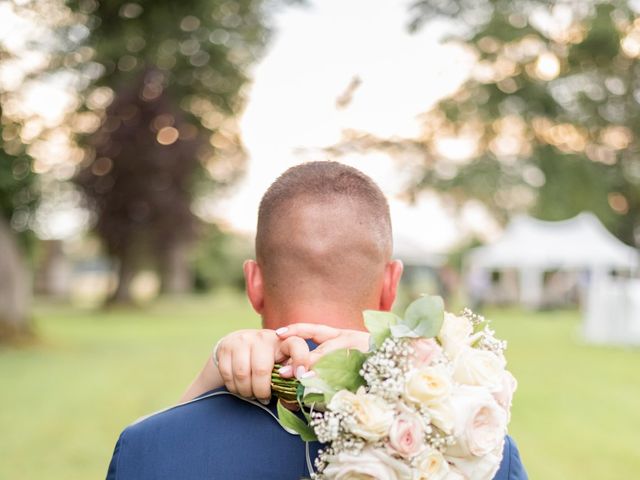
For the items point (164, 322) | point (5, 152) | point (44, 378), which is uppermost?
point (5, 152)

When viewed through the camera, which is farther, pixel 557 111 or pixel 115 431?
pixel 557 111

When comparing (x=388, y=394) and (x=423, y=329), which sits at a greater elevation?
(x=423, y=329)

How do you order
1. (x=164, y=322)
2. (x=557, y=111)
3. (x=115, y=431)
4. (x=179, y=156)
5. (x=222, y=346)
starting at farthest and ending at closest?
(x=179, y=156), (x=164, y=322), (x=557, y=111), (x=115, y=431), (x=222, y=346)

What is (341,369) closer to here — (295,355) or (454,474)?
(295,355)

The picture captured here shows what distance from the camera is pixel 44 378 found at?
1384 centimetres

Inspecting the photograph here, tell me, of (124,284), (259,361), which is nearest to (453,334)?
(259,361)

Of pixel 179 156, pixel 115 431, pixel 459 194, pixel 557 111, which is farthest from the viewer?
pixel 179 156

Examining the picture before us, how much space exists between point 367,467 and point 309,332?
0.95 feet

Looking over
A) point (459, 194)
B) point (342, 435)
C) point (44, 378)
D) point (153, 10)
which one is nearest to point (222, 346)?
point (342, 435)

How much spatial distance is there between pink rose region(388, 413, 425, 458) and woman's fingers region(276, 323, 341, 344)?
0.22 meters

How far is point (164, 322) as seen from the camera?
2778 cm

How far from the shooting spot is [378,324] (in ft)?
5.42

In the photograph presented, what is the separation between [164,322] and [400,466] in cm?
2676

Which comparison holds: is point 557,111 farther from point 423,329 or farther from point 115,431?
point 423,329
